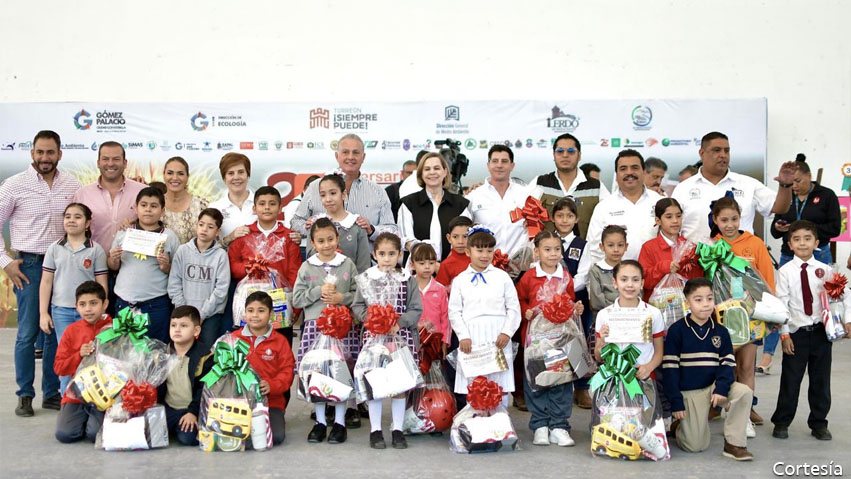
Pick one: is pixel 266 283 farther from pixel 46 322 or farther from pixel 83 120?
pixel 83 120

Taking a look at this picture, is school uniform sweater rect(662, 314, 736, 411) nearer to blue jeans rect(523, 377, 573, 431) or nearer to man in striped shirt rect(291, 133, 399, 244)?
blue jeans rect(523, 377, 573, 431)

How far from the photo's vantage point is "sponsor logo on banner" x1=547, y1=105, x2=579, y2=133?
29.9 ft

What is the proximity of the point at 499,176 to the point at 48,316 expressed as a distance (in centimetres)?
309

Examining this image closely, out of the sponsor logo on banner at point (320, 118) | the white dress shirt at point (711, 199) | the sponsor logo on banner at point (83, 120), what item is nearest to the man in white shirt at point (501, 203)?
the white dress shirt at point (711, 199)

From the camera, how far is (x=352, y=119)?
928cm

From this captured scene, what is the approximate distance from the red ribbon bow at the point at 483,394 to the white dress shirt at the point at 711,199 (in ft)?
5.89

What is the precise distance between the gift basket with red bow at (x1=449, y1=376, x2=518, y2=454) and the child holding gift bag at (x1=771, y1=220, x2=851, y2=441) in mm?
1615

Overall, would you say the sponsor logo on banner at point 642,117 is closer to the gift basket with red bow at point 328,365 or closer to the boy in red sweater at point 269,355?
the gift basket with red bow at point 328,365

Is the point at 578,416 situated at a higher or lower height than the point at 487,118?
lower

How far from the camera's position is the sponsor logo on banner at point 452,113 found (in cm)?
921

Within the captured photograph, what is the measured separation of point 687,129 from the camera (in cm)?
900

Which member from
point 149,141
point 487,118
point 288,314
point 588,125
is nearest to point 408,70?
point 487,118

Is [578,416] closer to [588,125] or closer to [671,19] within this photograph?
[588,125]

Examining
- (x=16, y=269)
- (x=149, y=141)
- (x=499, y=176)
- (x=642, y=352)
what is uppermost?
(x=149, y=141)
